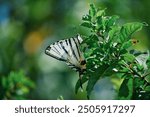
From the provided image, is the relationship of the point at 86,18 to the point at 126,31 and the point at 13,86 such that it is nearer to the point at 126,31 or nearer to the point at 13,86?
the point at 126,31

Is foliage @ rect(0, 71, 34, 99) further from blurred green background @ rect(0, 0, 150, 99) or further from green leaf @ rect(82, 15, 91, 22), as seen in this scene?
blurred green background @ rect(0, 0, 150, 99)

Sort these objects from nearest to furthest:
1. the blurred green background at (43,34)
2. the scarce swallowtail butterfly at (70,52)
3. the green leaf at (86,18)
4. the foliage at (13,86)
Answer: the scarce swallowtail butterfly at (70,52) → the green leaf at (86,18) → the foliage at (13,86) → the blurred green background at (43,34)

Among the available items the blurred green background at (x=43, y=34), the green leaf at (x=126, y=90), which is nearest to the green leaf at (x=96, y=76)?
the green leaf at (x=126, y=90)

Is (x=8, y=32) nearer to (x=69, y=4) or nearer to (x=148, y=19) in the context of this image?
(x=69, y=4)

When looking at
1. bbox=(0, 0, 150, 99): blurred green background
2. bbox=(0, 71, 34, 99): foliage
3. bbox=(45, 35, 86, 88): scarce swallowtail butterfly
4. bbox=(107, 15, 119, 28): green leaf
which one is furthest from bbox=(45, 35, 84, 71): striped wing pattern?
bbox=(0, 0, 150, 99): blurred green background

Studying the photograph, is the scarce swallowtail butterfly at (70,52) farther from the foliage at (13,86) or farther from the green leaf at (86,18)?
the foliage at (13,86)

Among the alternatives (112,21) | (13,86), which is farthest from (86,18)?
(13,86)
